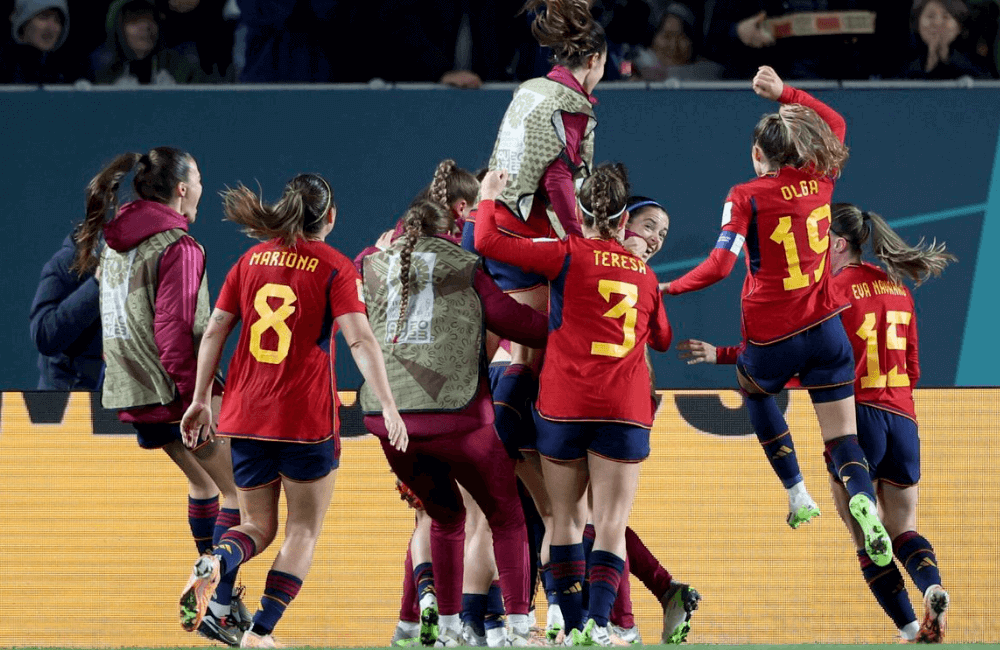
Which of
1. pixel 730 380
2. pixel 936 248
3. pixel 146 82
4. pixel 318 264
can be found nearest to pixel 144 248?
pixel 318 264

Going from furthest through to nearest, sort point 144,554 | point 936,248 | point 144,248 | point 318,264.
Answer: point 936,248 → point 144,554 → point 144,248 → point 318,264

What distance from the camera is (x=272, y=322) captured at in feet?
20.1

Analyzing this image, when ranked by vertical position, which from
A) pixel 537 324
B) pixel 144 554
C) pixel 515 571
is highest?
pixel 537 324

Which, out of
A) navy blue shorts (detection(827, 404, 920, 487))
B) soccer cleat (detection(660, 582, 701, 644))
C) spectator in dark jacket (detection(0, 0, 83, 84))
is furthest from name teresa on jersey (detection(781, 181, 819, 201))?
spectator in dark jacket (detection(0, 0, 83, 84))

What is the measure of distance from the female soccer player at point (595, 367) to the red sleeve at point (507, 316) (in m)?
0.08

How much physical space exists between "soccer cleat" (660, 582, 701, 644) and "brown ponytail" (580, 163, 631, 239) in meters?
1.97

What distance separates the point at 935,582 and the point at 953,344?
3.48 m

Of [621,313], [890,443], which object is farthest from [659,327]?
[890,443]

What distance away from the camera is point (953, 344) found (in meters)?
10.4

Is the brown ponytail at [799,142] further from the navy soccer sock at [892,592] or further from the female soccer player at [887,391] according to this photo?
the navy soccer sock at [892,592]

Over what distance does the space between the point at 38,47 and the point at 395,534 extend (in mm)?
4953

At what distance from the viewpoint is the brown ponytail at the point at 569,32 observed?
6.67 metres

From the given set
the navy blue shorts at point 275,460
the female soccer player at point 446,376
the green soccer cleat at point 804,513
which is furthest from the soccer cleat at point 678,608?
the navy blue shorts at point 275,460

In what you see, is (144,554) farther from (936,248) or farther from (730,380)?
(936,248)
